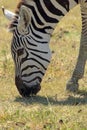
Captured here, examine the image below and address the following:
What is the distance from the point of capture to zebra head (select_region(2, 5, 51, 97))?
8.38 meters

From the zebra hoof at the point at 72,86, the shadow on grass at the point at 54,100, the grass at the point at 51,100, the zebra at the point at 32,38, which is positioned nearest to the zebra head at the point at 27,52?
the zebra at the point at 32,38

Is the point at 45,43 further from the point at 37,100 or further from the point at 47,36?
the point at 37,100

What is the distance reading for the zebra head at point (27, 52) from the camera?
8375mm

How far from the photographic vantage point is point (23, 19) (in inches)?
331

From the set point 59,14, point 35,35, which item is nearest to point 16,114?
point 35,35

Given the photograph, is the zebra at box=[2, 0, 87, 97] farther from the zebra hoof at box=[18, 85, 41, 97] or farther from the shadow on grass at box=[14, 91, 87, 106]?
the shadow on grass at box=[14, 91, 87, 106]

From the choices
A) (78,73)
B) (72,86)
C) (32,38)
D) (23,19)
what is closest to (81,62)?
(78,73)

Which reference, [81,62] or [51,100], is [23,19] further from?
[81,62]

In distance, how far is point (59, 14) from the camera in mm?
8938

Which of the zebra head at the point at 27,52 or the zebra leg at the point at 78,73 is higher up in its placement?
the zebra head at the point at 27,52

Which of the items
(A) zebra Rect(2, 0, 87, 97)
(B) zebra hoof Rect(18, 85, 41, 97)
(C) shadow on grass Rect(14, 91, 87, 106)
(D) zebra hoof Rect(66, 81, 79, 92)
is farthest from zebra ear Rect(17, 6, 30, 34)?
(D) zebra hoof Rect(66, 81, 79, 92)

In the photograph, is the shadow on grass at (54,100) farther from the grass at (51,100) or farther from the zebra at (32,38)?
the zebra at (32,38)

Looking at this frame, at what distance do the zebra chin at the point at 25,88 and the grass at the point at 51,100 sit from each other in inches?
4.0

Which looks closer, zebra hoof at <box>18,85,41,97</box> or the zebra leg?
zebra hoof at <box>18,85,41,97</box>
